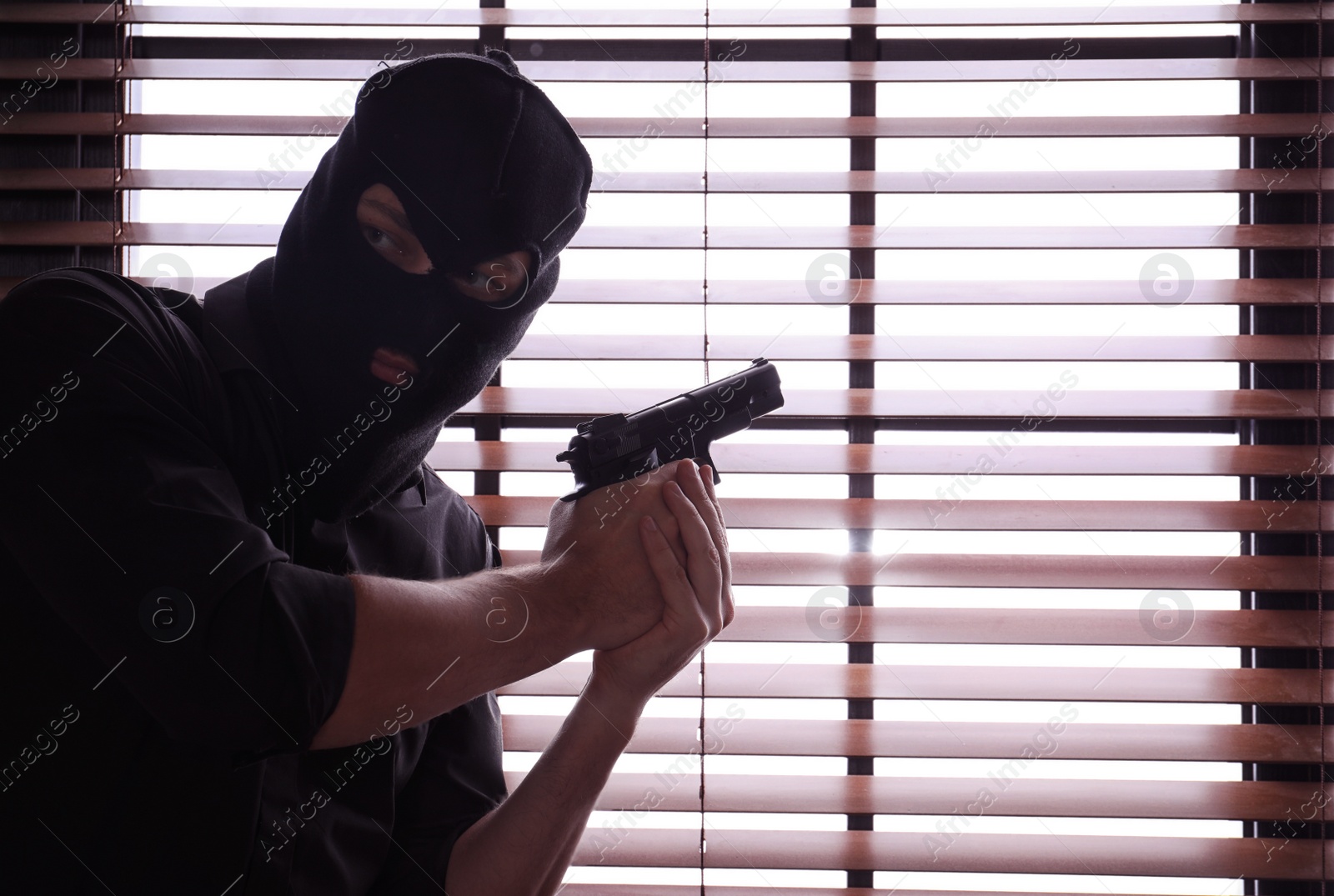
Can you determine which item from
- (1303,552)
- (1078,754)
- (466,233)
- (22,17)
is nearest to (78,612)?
(466,233)

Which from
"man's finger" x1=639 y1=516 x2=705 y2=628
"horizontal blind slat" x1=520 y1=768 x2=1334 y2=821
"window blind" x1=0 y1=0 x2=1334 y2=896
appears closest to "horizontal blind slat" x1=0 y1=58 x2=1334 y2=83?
"window blind" x1=0 y1=0 x2=1334 y2=896

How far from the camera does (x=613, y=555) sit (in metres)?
0.77

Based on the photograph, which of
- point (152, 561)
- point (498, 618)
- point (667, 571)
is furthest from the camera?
point (667, 571)

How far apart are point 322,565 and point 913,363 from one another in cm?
88

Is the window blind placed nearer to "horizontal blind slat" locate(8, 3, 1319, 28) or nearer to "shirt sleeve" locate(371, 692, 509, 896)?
"horizontal blind slat" locate(8, 3, 1319, 28)

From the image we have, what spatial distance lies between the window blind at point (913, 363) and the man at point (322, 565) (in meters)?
0.28

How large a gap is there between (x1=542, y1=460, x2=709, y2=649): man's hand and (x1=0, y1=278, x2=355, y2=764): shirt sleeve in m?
0.22

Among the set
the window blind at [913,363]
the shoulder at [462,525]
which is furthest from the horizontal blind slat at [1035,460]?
the shoulder at [462,525]

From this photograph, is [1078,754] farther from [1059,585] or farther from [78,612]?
[78,612]

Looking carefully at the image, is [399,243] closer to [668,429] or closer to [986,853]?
[668,429]

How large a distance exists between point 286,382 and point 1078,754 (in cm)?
117

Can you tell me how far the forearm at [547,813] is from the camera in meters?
0.86

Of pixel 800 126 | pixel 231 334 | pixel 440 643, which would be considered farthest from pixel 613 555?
pixel 800 126

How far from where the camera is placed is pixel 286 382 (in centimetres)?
76
